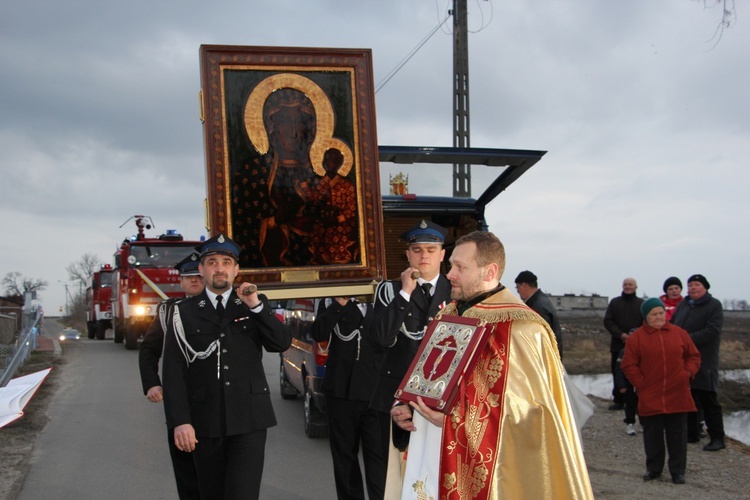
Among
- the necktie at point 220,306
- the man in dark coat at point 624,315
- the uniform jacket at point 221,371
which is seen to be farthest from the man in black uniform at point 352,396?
the man in dark coat at point 624,315

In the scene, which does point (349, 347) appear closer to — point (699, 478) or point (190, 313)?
point (190, 313)

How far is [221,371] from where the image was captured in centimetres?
448

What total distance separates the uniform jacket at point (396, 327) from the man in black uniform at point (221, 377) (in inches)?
23.9

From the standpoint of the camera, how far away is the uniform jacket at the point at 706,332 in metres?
8.34

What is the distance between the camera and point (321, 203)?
5.37m

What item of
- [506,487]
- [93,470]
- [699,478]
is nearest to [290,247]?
[506,487]

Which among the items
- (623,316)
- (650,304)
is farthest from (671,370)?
(623,316)

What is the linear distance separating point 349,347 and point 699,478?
3.74 meters

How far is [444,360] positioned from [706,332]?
238 inches

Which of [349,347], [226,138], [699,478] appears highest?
[226,138]

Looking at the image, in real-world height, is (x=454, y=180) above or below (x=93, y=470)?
above

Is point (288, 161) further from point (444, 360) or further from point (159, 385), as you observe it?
point (444, 360)

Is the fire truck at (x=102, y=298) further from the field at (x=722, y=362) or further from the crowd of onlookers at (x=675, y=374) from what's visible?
the crowd of onlookers at (x=675, y=374)

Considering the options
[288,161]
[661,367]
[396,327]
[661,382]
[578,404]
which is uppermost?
[288,161]
